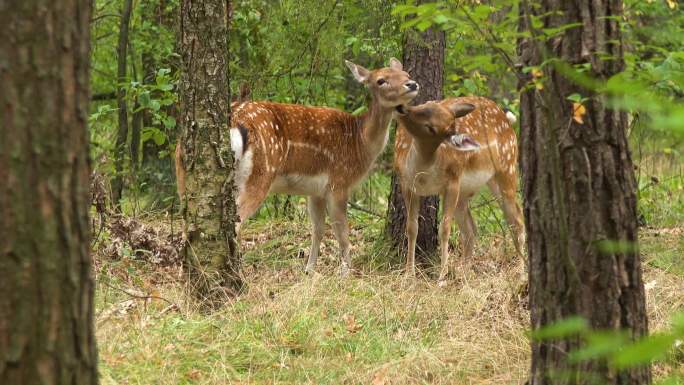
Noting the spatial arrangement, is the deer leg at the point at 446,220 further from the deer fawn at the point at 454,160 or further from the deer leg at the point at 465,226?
the deer leg at the point at 465,226

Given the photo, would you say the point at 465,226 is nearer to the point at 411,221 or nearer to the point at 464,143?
the point at 411,221

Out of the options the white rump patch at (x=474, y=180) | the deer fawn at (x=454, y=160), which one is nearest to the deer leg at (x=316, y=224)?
the deer fawn at (x=454, y=160)

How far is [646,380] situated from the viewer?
3729mm

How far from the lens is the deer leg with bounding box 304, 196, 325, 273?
9109mm

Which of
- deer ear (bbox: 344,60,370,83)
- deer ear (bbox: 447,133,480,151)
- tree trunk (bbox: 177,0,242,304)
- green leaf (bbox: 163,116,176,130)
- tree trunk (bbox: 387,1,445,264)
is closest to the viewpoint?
tree trunk (bbox: 177,0,242,304)

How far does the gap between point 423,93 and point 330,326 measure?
358cm

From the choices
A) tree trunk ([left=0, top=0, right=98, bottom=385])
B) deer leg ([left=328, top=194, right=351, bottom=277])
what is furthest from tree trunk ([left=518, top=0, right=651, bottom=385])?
deer leg ([left=328, top=194, right=351, bottom=277])

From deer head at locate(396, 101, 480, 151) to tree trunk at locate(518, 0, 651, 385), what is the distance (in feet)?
16.0

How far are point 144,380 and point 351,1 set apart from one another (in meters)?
5.24

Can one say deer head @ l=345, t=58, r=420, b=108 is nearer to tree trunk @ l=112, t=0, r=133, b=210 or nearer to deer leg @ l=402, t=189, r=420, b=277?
deer leg @ l=402, t=189, r=420, b=277

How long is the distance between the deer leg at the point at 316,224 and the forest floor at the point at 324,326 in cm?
73

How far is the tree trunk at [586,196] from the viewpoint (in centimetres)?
363

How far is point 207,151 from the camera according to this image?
264 inches

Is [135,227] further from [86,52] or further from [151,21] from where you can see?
[86,52]
